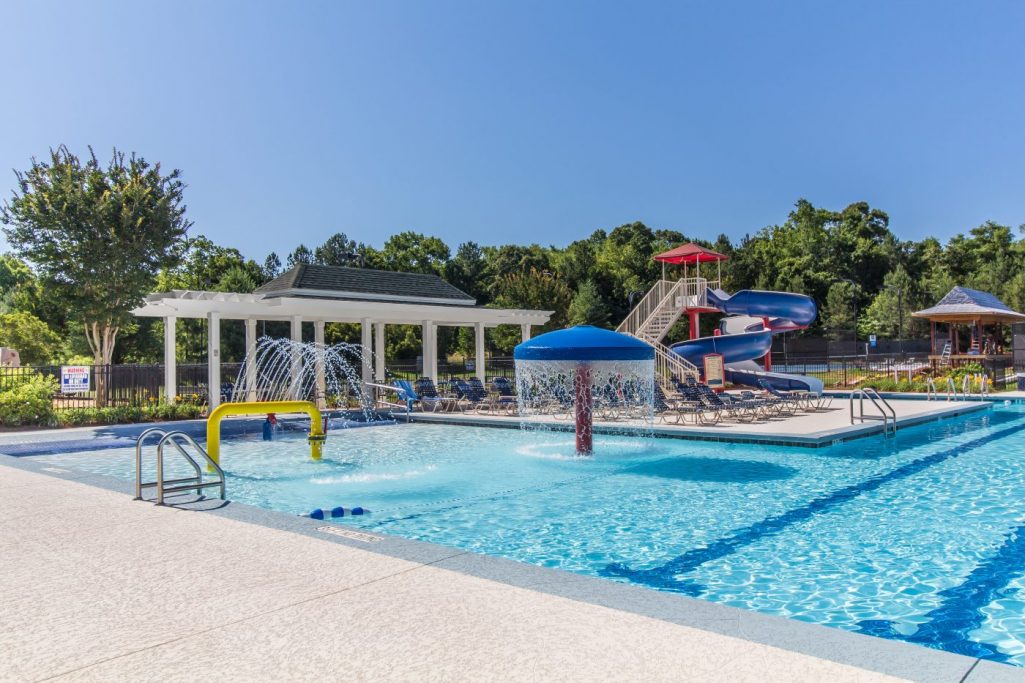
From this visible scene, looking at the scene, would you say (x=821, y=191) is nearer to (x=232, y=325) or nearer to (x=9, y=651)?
(x=232, y=325)

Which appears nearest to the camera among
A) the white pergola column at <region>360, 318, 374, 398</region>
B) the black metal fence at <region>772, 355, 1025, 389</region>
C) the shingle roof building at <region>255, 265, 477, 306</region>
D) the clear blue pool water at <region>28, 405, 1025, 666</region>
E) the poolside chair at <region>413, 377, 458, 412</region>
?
the clear blue pool water at <region>28, 405, 1025, 666</region>

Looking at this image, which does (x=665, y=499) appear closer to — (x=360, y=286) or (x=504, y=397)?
(x=504, y=397)

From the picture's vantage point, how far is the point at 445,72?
947 inches

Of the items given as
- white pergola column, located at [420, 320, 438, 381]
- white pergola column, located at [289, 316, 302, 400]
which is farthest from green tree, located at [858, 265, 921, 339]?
white pergola column, located at [289, 316, 302, 400]

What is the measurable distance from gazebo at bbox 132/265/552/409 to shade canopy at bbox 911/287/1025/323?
666 inches

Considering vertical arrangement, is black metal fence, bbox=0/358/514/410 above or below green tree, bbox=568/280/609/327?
below

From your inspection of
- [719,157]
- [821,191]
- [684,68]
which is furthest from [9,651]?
[821,191]

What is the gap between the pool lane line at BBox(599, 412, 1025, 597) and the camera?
5781 millimetres

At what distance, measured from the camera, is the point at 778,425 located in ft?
50.2

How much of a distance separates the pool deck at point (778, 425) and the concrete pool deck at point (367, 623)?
937 centimetres

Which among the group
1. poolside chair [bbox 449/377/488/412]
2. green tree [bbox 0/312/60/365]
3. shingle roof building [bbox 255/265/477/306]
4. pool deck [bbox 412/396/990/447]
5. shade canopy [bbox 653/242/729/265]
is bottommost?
pool deck [bbox 412/396/990/447]

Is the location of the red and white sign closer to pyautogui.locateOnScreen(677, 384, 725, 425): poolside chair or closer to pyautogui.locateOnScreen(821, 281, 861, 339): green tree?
pyautogui.locateOnScreen(677, 384, 725, 425): poolside chair

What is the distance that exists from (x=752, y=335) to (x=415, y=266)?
40106 mm

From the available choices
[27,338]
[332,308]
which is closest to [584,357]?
[332,308]
